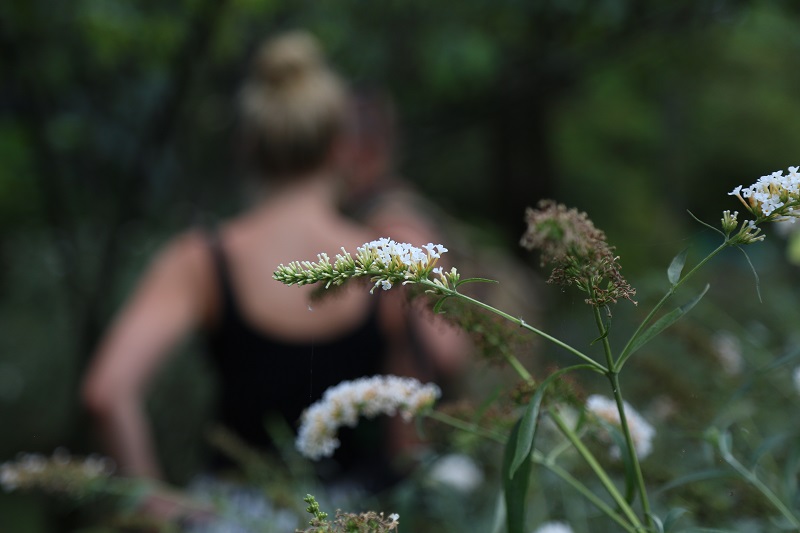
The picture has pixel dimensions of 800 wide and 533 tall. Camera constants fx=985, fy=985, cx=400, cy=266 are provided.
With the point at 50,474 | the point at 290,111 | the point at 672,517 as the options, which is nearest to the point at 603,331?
the point at 672,517

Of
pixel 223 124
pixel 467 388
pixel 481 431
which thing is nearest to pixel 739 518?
pixel 481 431

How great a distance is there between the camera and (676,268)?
0.63 meters

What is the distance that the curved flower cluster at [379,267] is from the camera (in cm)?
61

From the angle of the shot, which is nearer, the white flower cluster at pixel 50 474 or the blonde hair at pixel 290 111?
the white flower cluster at pixel 50 474

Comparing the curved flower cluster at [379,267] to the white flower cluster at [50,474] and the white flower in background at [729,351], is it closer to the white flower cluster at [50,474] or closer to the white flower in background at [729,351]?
the white flower cluster at [50,474]

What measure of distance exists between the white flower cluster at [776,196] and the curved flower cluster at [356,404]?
1.09 feet

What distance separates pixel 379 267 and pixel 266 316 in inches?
64.0

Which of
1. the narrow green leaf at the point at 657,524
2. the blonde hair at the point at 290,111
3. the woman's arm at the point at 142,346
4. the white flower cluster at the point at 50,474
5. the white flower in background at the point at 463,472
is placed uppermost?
the blonde hair at the point at 290,111

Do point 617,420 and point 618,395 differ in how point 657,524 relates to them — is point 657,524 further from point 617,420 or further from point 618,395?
point 617,420

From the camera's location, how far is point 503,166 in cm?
802

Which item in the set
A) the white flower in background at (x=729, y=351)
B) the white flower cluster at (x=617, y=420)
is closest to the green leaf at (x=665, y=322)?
the white flower cluster at (x=617, y=420)

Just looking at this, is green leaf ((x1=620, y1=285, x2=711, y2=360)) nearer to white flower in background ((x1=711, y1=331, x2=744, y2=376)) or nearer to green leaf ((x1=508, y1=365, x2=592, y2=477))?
green leaf ((x1=508, y1=365, x2=592, y2=477))

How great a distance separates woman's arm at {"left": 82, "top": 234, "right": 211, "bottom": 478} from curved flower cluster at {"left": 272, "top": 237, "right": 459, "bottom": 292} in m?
1.55

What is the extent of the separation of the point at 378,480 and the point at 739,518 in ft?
3.43
